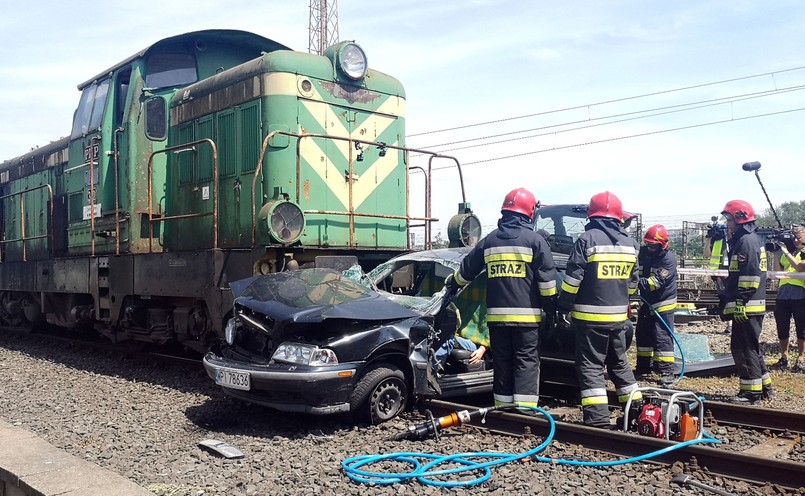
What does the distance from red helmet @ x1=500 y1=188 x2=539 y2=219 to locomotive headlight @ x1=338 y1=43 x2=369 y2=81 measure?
3031mm

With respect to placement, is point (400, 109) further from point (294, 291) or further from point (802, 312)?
point (802, 312)

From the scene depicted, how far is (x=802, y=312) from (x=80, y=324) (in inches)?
376

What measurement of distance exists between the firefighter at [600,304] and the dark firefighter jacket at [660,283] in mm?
2151

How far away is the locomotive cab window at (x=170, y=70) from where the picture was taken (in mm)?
8492

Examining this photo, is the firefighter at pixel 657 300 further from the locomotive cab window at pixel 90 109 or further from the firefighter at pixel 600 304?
the locomotive cab window at pixel 90 109

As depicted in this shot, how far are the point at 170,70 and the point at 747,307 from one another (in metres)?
7.11

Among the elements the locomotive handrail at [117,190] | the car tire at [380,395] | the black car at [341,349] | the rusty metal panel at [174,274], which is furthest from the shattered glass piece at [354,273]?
the locomotive handrail at [117,190]

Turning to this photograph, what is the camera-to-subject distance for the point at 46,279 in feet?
33.1

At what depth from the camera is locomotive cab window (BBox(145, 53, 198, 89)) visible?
8.49 meters

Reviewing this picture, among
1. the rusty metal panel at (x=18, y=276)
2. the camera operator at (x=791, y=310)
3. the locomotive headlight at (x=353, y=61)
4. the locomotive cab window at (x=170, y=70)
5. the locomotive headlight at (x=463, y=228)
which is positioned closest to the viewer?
the locomotive headlight at (x=353, y=61)

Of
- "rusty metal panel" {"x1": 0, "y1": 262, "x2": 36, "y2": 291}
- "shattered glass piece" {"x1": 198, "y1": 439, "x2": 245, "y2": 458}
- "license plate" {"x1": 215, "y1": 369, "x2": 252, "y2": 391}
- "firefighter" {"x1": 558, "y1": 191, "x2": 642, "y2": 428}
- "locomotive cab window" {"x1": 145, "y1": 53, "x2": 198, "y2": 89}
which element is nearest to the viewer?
"shattered glass piece" {"x1": 198, "y1": 439, "x2": 245, "y2": 458}

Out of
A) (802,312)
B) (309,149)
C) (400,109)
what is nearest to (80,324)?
(309,149)

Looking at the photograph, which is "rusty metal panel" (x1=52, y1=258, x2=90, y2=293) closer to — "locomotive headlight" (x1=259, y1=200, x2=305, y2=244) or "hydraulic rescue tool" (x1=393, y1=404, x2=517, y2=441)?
"locomotive headlight" (x1=259, y1=200, x2=305, y2=244)

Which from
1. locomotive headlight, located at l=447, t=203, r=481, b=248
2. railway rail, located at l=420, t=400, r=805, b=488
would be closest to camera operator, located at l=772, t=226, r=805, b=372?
railway rail, located at l=420, t=400, r=805, b=488
